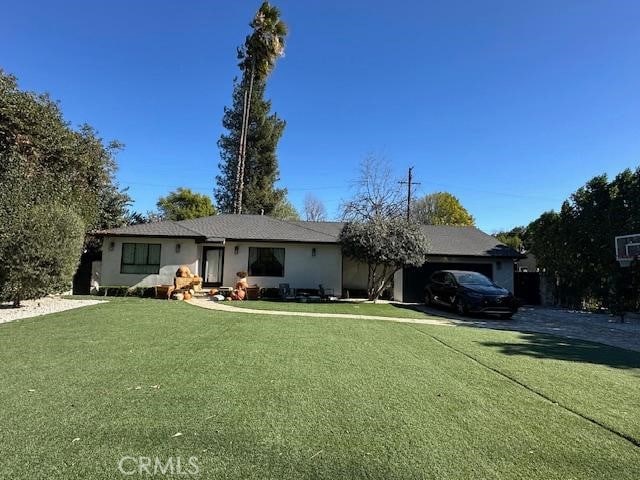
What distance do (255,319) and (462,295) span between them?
7521mm

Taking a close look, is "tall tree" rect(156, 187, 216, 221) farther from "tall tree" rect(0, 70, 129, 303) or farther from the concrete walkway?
the concrete walkway

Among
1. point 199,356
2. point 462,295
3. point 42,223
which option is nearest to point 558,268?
point 462,295

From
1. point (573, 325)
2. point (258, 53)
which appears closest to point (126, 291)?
point (573, 325)

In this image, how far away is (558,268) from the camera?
19484 mm

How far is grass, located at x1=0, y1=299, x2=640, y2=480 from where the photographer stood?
10.4ft

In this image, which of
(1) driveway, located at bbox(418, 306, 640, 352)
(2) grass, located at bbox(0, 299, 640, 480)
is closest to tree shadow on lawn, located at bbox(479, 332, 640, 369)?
(2) grass, located at bbox(0, 299, 640, 480)

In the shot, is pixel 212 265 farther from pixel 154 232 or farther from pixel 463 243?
pixel 463 243

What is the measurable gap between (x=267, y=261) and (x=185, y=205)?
22988 mm

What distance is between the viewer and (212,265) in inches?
826

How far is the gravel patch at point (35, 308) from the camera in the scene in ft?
36.7

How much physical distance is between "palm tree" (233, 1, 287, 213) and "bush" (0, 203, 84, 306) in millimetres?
17959

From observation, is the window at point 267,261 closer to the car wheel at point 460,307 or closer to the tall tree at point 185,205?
the car wheel at point 460,307

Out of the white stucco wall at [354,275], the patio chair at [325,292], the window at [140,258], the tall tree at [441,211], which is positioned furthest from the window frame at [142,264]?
the tall tree at [441,211]

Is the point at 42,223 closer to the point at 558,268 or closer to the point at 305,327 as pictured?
the point at 305,327
